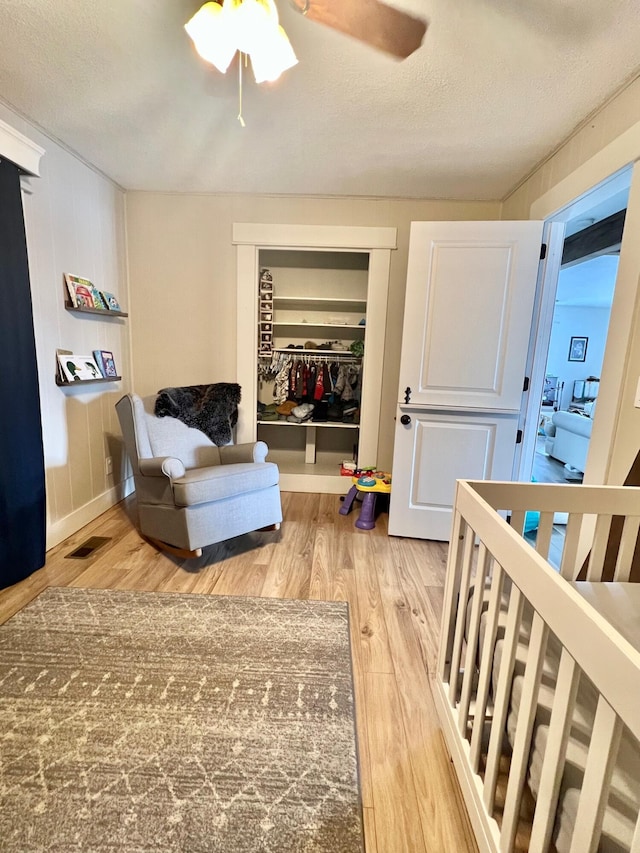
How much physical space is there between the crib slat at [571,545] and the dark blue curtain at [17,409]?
2.37 metres

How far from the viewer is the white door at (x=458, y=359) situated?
7.57 feet

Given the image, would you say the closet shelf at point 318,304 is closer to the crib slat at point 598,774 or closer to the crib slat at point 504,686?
the crib slat at point 504,686

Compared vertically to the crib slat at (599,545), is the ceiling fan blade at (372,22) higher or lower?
higher

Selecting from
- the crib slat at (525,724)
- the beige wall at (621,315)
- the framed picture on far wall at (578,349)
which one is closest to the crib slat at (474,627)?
the crib slat at (525,724)

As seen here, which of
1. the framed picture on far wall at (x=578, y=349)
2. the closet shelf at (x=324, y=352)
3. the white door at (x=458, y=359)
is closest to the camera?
the white door at (x=458, y=359)

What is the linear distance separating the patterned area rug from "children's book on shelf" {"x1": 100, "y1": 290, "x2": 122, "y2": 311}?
1912 mm

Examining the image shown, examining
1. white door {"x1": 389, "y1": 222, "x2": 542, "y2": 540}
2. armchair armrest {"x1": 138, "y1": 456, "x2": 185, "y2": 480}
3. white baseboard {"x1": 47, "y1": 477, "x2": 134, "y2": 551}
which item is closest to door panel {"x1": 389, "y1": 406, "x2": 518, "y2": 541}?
white door {"x1": 389, "y1": 222, "x2": 542, "y2": 540}

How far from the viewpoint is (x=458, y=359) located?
244cm

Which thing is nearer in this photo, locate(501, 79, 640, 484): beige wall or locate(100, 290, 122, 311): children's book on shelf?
locate(501, 79, 640, 484): beige wall

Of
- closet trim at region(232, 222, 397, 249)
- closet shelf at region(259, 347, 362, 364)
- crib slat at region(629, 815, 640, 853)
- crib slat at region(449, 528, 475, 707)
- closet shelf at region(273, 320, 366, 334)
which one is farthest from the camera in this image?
closet shelf at region(259, 347, 362, 364)

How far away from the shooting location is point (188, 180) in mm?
2777

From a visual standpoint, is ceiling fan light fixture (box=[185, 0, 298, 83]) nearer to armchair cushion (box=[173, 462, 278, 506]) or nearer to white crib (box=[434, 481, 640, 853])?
white crib (box=[434, 481, 640, 853])

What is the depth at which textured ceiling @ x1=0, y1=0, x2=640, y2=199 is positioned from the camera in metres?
1.37

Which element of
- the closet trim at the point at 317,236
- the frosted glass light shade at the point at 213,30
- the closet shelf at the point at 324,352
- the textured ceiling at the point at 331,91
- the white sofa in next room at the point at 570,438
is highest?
the textured ceiling at the point at 331,91
